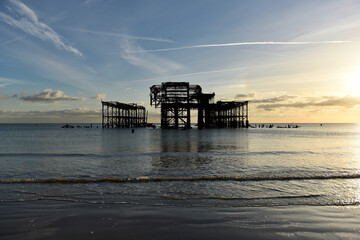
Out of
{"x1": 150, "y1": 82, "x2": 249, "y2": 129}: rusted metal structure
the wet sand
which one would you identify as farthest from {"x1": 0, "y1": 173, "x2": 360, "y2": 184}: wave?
{"x1": 150, "y1": 82, "x2": 249, "y2": 129}: rusted metal structure

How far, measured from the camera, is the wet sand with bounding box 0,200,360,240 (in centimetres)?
425

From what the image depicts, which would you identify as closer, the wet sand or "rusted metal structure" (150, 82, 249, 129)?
the wet sand

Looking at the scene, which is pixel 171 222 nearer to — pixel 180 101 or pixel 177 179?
pixel 177 179

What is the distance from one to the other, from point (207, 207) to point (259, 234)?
1846 mm

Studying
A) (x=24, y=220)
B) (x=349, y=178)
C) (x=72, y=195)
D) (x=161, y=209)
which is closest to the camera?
(x=24, y=220)

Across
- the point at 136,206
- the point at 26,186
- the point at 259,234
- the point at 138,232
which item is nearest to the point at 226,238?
the point at 259,234

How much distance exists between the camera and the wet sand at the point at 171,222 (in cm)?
425

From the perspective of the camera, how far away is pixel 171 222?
4.82 m

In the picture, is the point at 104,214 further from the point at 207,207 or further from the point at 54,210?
the point at 207,207

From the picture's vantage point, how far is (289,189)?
7941 millimetres

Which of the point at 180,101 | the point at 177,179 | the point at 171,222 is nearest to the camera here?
the point at 171,222

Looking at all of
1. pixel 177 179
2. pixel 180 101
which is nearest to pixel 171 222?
pixel 177 179

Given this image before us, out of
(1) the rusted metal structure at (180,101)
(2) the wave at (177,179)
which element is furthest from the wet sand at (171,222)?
(1) the rusted metal structure at (180,101)

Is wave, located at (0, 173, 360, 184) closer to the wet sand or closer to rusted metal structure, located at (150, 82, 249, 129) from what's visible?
the wet sand
